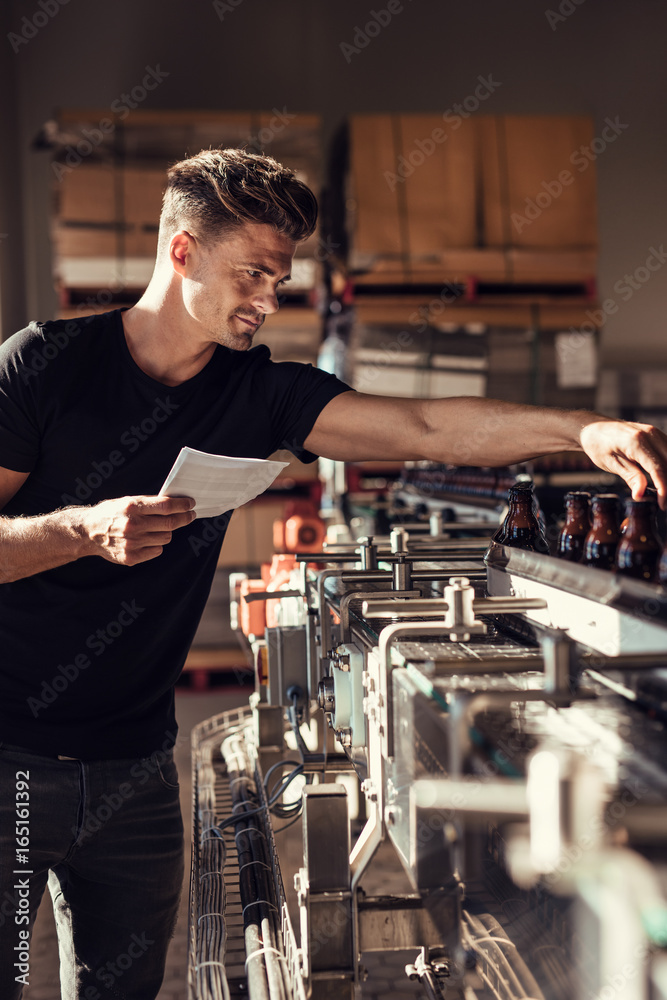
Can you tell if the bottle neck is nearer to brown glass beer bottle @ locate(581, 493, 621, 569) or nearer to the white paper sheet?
brown glass beer bottle @ locate(581, 493, 621, 569)

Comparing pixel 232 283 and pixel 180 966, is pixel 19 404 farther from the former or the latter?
pixel 180 966

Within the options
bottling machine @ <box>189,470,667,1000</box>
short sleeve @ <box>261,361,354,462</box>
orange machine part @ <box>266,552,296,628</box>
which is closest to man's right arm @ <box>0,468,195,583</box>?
bottling machine @ <box>189,470,667,1000</box>

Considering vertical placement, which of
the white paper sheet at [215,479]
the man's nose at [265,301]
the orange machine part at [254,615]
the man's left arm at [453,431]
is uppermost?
the man's nose at [265,301]

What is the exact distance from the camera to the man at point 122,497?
1.43 m

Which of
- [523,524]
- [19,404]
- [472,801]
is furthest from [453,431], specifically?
[472,801]

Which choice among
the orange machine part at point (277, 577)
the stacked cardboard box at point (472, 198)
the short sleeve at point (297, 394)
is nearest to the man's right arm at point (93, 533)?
the short sleeve at point (297, 394)

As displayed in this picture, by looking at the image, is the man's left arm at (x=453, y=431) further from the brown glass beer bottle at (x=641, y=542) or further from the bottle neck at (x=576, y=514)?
the brown glass beer bottle at (x=641, y=542)

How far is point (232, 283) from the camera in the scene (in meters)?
1.52

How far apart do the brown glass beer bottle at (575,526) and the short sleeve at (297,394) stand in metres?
0.49

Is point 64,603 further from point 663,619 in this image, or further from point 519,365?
point 519,365

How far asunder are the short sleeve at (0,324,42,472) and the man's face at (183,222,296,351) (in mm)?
282

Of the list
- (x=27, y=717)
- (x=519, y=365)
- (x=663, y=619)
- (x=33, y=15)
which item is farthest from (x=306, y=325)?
(x=663, y=619)

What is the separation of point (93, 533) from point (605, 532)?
75cm

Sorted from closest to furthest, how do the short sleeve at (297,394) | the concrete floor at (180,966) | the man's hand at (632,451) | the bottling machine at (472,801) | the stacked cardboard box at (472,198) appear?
the bottling machine at (472,801) → the man's hand at (632,451) → the short sleeve at (297,394) → the concrete floor at (180,966) → the stacked cardboard box at (472,198)
